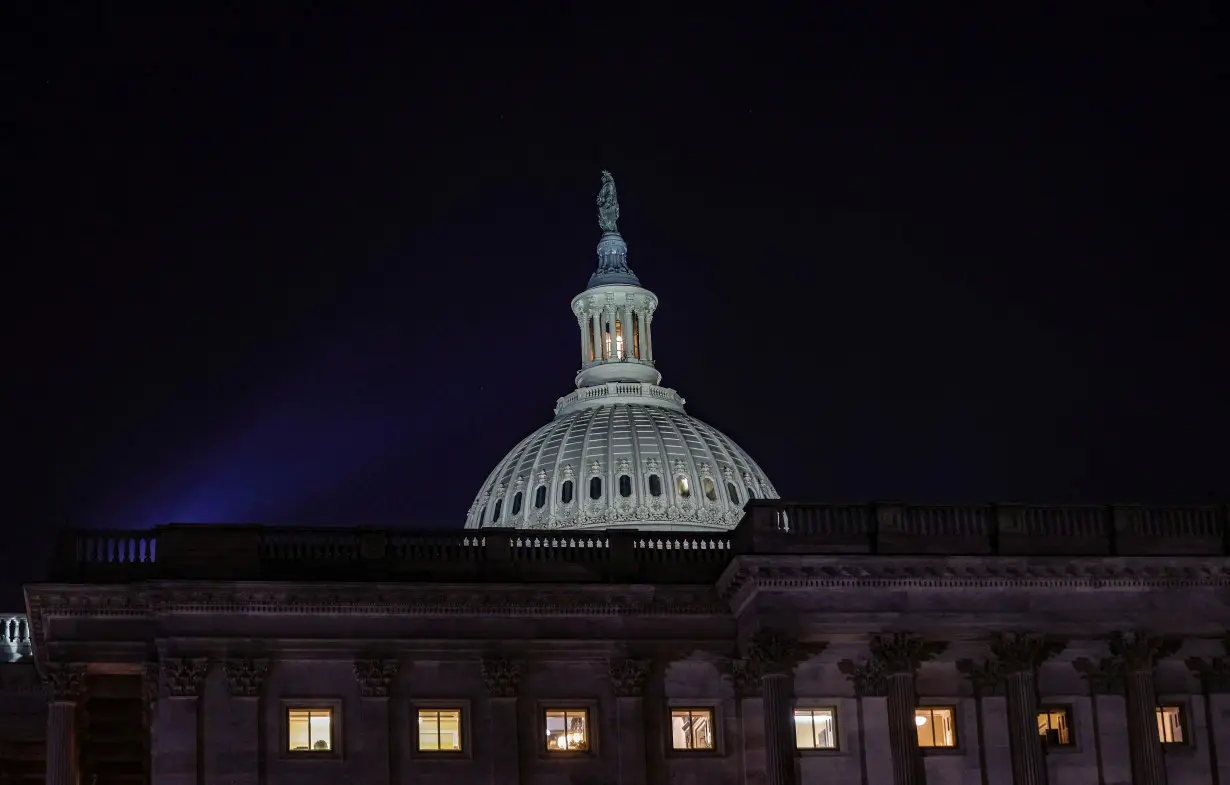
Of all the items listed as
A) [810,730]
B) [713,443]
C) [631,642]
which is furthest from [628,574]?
[713,443]

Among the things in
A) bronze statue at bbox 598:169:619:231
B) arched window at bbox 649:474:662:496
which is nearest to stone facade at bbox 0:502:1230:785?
arched window at bbox 649:474:662:496

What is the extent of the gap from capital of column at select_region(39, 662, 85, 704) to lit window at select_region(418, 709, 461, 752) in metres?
10.9

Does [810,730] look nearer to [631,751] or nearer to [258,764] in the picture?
[631,751]

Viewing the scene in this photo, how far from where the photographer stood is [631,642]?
7712 cm

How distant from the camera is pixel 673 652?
77.4 meters

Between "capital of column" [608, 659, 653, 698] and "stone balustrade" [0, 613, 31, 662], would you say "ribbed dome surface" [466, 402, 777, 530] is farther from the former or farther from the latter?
"capital of column" [608, 659, 653, 698]

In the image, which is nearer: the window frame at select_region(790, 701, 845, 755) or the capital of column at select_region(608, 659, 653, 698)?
the window frame at select_region(790, 701, 845, 755)

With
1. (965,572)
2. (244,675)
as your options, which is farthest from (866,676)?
(244,675)

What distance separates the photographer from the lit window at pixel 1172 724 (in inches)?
3108

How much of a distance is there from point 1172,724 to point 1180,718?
1.11 ft

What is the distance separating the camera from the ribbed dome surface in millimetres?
157625

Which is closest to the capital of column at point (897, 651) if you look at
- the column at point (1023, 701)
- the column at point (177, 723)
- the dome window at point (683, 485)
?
the column at point (1023, 701)

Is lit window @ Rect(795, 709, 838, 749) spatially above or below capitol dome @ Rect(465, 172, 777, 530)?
below

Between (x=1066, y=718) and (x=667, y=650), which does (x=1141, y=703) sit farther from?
(x=667, y=650)
